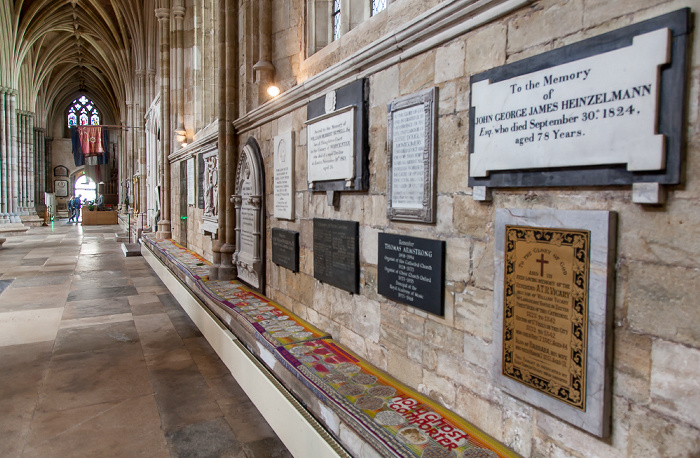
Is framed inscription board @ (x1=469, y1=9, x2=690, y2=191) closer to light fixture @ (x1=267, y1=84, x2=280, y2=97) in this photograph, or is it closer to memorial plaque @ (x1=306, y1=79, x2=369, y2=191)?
memorial plaque @ (x1=306, y1=79, x2=369, y2=191)

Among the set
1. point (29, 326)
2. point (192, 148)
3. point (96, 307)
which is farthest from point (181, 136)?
point (29, 326)

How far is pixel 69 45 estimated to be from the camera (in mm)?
30531

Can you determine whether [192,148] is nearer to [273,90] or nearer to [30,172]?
[273,90]

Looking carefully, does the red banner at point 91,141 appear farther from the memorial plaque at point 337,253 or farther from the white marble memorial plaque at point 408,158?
the white marble memorial plaque at point 408,158

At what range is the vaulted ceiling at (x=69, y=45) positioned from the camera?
1841 cm

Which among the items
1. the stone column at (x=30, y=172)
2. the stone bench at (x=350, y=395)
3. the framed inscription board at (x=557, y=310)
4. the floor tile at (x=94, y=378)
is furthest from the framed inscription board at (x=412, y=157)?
the stone column at (x=30, y=172)

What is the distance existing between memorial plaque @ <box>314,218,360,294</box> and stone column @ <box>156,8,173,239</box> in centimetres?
917

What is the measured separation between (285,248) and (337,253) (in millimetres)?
1161

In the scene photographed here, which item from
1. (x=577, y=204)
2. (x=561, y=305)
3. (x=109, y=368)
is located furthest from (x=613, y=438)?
(x=109, y=368)

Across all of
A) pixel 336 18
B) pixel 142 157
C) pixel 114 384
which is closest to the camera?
pixel 114 384

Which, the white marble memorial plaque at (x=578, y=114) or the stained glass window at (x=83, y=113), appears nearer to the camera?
the white marble memorial plaque at (x=578, y=114)

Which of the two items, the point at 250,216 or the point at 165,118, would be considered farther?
the point at 165,118

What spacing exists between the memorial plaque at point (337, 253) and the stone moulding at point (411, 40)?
110 centimetres

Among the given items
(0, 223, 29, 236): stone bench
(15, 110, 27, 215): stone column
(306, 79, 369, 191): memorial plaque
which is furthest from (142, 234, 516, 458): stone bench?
(15, 110, 27, 215): stone column
